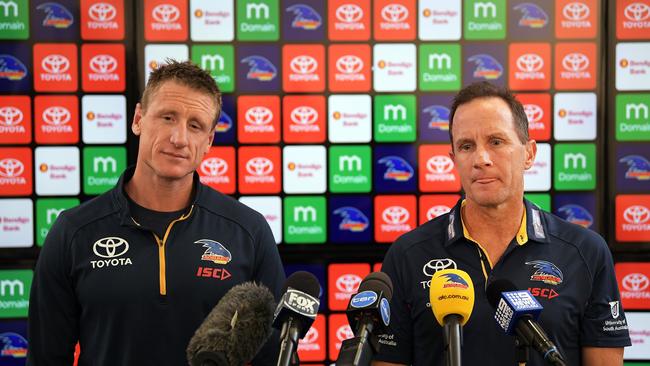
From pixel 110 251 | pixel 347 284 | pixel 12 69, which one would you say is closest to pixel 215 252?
pixel 110 251

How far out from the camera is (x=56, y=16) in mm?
2658

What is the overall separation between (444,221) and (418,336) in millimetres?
336

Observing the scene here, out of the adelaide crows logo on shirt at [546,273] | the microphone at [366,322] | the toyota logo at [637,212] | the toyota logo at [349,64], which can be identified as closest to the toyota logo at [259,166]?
the toyota logo at [349,64]

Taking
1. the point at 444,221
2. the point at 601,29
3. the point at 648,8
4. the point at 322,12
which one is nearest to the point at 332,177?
the point at 322,12

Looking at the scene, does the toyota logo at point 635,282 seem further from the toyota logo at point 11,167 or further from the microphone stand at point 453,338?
the toyota logo at point 11,167

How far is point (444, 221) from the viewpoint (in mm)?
1768

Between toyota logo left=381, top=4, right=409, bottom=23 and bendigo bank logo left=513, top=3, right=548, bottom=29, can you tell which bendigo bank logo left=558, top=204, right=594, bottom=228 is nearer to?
bendigo bank logo left=513, top=3, right=548, bottom=29

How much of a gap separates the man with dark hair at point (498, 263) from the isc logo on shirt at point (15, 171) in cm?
176

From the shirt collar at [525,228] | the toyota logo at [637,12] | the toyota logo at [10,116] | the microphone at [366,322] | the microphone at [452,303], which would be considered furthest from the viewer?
the toyota logo at [637,12]

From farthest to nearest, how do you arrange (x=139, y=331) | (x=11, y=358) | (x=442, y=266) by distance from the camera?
(x=11, y=358) < (x=442, y=266) < (x=139, y=331)

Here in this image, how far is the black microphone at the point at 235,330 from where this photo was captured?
105 cm

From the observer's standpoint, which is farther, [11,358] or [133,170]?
[11,358]

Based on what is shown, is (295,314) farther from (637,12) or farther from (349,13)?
(637,12)

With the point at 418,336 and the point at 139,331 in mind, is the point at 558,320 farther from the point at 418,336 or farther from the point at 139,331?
the point at 139,331
